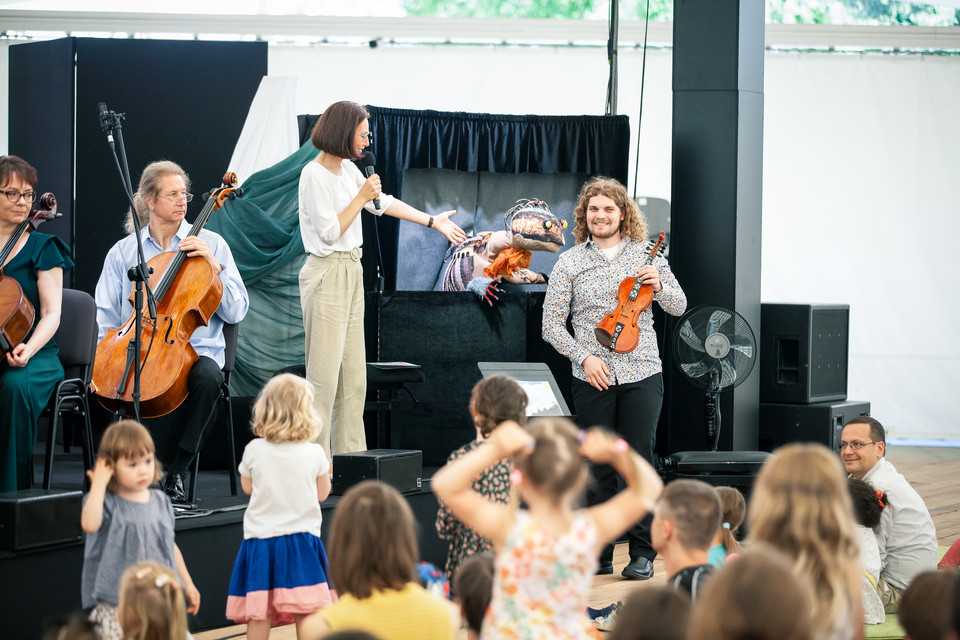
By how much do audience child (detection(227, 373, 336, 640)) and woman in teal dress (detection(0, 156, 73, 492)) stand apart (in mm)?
965

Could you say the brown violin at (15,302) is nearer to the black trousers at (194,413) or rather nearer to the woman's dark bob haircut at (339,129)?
the black trousers at (194,413)

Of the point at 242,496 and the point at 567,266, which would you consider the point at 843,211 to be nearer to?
the point at 567,266

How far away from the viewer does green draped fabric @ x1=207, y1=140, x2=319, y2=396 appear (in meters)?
6.37

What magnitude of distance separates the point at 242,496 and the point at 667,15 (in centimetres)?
672

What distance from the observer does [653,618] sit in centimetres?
185

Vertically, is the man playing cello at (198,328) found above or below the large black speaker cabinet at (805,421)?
above

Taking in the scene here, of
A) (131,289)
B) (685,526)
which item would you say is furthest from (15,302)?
(685,526)

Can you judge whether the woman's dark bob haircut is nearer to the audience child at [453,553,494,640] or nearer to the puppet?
the puppet

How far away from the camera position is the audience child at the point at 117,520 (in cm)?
293

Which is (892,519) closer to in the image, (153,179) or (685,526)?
(685,526)

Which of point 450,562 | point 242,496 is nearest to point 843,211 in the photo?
point 242,496

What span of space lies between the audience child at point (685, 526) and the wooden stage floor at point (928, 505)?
1.96 ft

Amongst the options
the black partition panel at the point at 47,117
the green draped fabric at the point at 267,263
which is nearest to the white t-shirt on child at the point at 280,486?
the green draped fabric at the point at 267,263

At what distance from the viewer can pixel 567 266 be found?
491 centimetres
